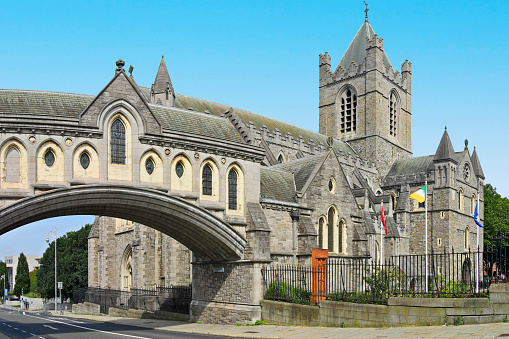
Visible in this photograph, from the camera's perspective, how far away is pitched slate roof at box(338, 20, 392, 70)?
67.4m

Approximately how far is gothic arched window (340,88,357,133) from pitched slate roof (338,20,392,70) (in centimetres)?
371

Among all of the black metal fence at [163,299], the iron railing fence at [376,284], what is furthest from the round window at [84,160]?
the black metal fence at [163,299]

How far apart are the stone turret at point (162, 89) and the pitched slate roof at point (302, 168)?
14.8 m

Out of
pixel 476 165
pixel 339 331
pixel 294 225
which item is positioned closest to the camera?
pixel 339 331

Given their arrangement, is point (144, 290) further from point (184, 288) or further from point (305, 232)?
point (305, 232)

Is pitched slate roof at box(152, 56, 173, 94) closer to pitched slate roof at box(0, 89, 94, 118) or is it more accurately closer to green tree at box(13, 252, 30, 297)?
pitched slate roof at box(0, 89, 94, 118)

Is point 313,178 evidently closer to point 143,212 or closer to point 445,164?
point 143,212

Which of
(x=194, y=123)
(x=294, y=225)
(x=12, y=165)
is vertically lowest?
(x=294, y=225)

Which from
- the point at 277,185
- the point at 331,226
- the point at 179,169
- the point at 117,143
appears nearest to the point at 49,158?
the point at 117,143

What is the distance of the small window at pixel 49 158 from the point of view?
745 inches

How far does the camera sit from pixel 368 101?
64.7 meters

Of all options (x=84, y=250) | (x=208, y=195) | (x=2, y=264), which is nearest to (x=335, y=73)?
(x=84, y=250)

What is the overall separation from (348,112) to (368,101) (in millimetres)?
3461

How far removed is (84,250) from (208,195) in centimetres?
4834
